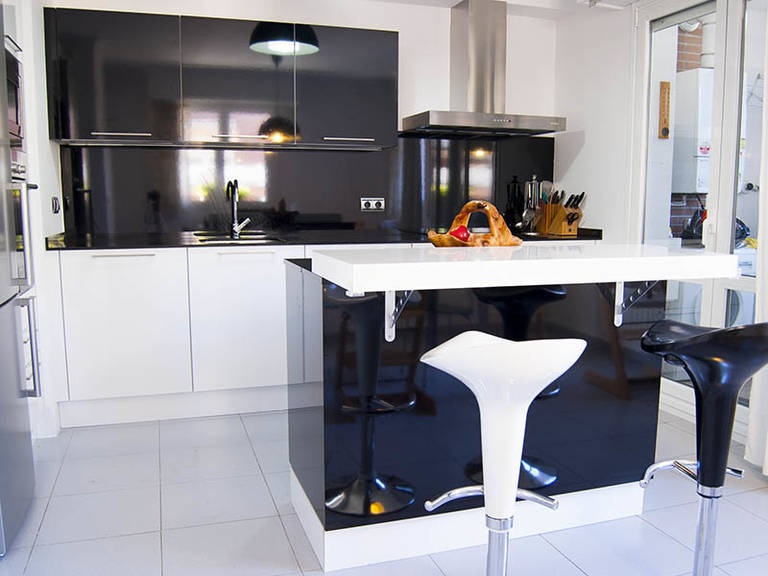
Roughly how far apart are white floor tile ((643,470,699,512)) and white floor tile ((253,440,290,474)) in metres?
1.50

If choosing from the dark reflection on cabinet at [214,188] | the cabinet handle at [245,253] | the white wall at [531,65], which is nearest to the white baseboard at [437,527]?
the cabinet handle at [245,253]

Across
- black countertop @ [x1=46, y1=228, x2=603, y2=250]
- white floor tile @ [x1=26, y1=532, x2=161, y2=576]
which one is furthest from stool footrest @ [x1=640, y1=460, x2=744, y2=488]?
A: black countertop @ [x1=46, y1=228, x2=603, y2=250]

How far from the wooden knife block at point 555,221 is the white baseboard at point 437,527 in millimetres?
2161

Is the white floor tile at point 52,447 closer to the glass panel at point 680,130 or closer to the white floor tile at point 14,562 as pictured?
the white floor tile at point 14,562

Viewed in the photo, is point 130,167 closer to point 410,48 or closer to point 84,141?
point 84,141

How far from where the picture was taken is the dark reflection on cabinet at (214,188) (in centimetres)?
386

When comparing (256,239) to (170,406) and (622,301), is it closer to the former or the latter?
(170,406)

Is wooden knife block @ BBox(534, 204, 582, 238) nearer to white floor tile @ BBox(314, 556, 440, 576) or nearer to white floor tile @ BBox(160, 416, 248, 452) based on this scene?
white floor tile @ BBox(160, 416, 248, 452)

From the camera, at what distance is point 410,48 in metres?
4.32

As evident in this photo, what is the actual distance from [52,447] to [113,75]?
193 centimetres

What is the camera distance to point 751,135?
10.5 feet

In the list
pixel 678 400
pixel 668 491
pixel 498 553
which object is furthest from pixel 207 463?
pixel 678 400

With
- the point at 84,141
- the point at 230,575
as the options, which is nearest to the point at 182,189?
the point at 84,141

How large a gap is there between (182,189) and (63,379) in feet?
4.21
